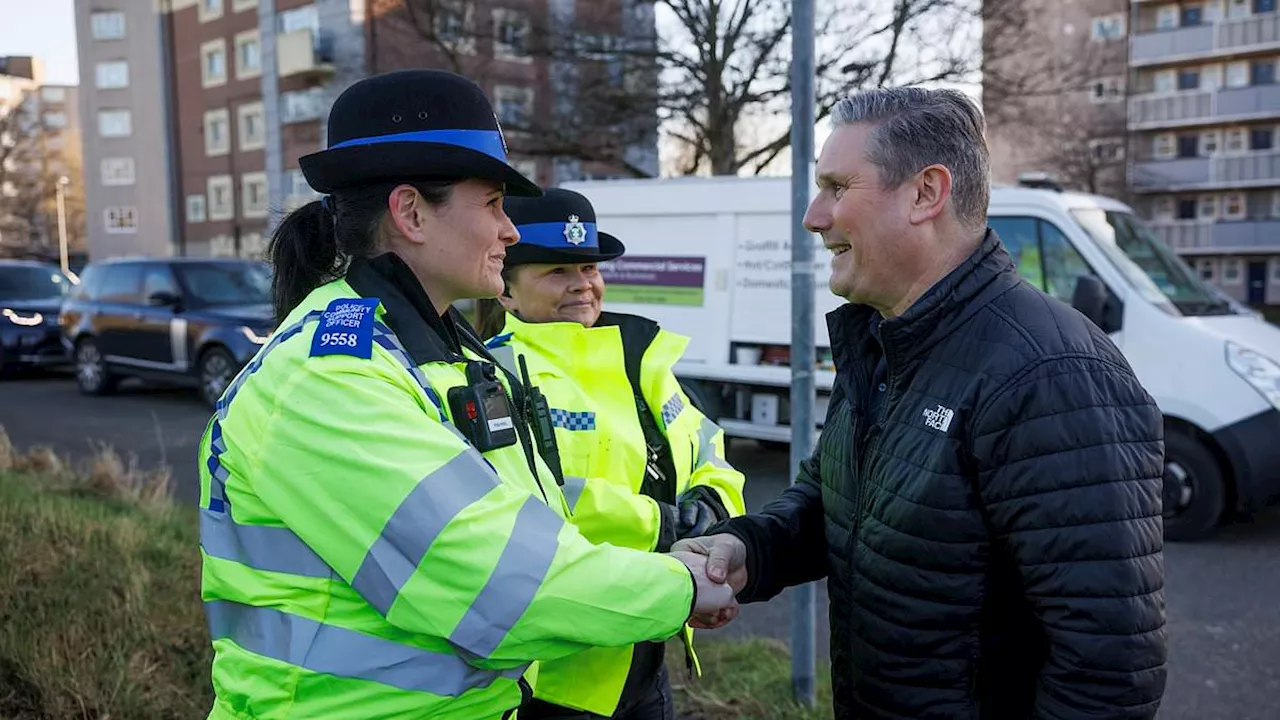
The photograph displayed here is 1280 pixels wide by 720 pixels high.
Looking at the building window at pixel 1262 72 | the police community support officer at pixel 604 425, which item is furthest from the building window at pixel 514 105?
the building window at pixel 1262 72

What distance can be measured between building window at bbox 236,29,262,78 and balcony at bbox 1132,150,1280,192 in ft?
107

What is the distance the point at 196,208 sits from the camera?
140 ft

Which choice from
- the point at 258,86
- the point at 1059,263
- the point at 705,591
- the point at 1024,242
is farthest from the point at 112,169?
the point at 705,591

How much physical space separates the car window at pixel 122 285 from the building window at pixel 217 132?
28.2 meters

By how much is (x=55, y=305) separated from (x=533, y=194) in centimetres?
1721

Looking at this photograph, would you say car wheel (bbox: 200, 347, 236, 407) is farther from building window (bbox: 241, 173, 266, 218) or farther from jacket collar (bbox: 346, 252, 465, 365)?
building window (bbox: 241, 173, 266, 218)

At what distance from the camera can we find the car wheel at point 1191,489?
6.50m

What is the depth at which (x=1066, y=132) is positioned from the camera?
29.3 metres

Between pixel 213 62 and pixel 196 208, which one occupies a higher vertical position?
pixel 213 62

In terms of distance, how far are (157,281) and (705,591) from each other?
43.1 feet

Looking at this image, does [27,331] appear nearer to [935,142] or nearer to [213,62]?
[935,142]

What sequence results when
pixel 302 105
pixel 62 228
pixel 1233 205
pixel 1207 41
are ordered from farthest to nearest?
pixel 62 228 < pixel 1233 205 < pixel 1207 41 < pixel 302 105

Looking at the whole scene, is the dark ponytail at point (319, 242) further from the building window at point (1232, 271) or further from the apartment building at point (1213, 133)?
the building window at point (1232, 271)

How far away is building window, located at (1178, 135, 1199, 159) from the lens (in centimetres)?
4284
